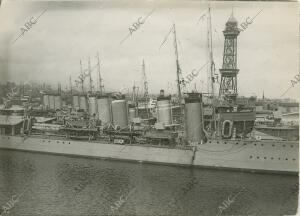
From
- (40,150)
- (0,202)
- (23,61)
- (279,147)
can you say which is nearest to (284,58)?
(279,147)

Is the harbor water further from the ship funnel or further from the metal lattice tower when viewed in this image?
the metal lattice tower

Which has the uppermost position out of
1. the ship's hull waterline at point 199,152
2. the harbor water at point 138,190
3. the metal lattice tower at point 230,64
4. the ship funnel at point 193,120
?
Result: the metal lattice tower at point 230,64

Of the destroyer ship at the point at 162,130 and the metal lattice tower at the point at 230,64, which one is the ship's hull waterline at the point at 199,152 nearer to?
the destroyer ship at the point at 162,130

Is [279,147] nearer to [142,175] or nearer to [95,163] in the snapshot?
[142,175]

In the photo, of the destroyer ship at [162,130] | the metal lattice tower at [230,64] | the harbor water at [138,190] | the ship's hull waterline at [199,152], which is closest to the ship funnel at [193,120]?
the destroyer ship at [162,130]

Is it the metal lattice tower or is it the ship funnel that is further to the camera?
the ship funnel

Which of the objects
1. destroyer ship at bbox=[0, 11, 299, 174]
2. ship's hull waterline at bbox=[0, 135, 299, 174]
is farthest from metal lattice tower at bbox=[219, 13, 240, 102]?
ship's hull waterline at bbox=[0, 135, 299, 174]
